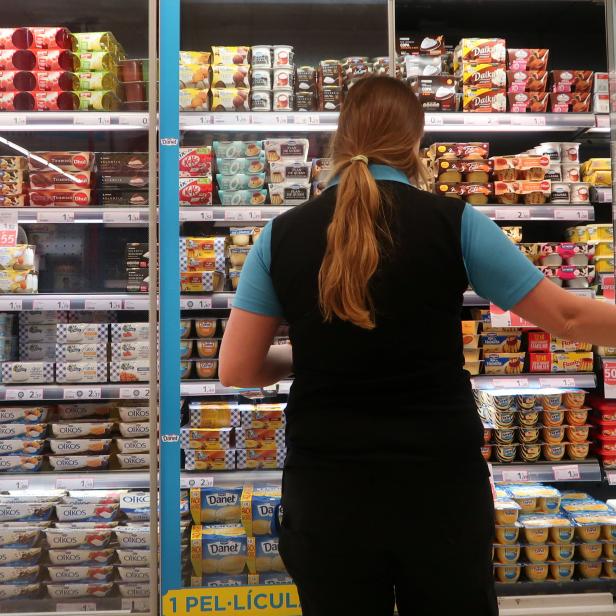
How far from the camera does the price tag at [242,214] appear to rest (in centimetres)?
248

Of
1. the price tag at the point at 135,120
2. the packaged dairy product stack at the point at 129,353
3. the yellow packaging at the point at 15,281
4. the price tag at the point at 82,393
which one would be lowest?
the price tag at the point at 82,393

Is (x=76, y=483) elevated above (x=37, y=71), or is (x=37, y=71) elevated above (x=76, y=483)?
(x=37, y=71)

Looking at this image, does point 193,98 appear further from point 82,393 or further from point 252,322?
point 252,322

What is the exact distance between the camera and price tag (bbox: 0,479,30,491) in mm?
2553

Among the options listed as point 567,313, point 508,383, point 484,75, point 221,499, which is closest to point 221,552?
point 221,499

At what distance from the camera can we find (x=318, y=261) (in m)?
1.18

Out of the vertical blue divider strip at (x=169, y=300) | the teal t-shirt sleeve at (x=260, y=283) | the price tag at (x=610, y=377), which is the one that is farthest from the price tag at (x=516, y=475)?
the teal t-shirt sleeve at (x=260, y=283)

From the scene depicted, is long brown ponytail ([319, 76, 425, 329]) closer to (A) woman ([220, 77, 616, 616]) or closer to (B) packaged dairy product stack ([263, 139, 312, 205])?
(A) woman ([220, 77, 616, 616])

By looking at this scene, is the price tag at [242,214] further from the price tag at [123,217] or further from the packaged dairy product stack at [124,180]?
the packaged dairy product stack at [124,180]

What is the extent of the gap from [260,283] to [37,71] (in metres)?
1.96

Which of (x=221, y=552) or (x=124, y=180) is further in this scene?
(x=124, y=180)

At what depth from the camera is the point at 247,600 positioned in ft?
7.26

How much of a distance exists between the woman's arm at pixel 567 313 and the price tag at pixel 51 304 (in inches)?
72.3

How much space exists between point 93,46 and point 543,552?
277cm
